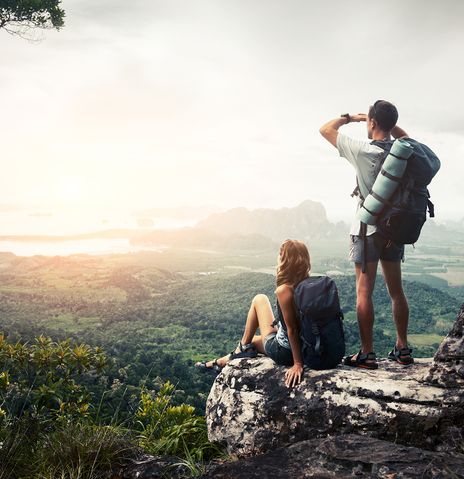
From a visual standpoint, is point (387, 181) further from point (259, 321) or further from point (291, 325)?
point (259, 321)

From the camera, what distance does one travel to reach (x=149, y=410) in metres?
4.68

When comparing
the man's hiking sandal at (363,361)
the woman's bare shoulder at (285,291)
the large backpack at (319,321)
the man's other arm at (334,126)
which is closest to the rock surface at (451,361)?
the man's hiking sandal at (363,361)

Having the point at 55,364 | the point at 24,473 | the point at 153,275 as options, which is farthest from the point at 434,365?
the point at 153,275

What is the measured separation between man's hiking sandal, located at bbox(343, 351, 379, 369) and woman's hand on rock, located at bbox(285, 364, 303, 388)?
64 centimetres

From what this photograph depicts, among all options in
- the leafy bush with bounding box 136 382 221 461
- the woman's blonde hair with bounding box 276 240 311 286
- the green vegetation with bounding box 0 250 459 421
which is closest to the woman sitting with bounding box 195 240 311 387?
the woman's blonde hair with bounding box 276 240 311 286

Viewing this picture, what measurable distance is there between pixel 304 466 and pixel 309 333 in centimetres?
119

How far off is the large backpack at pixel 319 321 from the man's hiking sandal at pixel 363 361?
37 cm

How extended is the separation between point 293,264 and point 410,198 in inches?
46.1

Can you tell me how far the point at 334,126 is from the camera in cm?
414

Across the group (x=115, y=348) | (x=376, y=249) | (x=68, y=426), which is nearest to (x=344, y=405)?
(x=376, y=249)

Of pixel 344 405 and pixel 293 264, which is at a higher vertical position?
pixel 293 264

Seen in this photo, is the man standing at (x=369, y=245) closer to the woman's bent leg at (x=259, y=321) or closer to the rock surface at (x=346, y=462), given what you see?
the woman's bent leg at (x=259, y=321)

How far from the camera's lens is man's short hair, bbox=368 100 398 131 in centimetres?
392

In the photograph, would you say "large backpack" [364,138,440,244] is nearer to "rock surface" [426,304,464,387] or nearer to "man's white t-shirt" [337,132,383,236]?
"man's white t-shirt" [337,132,383,236]
